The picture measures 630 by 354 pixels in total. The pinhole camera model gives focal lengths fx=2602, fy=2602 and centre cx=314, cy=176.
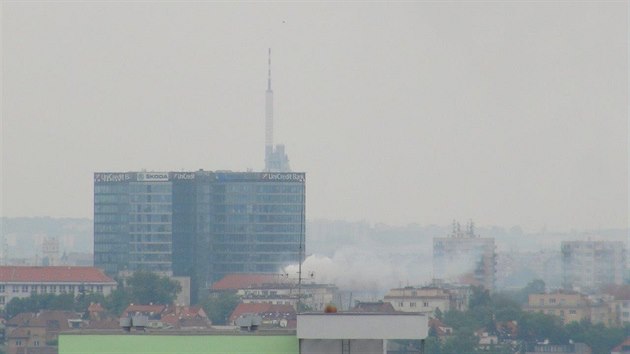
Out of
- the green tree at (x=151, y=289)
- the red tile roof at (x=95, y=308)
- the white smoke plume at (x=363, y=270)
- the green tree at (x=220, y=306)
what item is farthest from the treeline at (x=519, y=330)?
the green tree at (x=151, y=289)

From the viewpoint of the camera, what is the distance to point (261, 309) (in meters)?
133

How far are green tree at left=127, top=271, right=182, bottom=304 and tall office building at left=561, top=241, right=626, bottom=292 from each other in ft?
83.9

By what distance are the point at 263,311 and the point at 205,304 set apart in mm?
16529

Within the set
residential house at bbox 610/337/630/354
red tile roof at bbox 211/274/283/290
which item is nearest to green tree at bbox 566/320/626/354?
residential house at bbox 610/337/630/354

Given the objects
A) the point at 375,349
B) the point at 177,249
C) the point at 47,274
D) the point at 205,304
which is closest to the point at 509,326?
the point at 205,304

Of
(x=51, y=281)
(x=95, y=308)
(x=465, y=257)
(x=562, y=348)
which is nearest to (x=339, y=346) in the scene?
(x=562, y=348)

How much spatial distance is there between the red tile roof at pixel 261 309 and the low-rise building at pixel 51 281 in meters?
19.5

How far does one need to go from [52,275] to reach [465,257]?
3318 cm

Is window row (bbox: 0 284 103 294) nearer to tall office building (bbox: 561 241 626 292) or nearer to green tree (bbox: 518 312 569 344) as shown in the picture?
tall office building (bbox: 561 241 626 292)

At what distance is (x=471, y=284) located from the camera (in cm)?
16200

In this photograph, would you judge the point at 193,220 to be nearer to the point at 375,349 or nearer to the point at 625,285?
the point at 625,285

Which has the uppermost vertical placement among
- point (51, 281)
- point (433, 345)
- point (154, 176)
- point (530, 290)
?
point (154, 176)

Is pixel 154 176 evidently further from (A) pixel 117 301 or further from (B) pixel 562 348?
(B) pixel 562 348

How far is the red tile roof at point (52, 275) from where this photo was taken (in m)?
162
